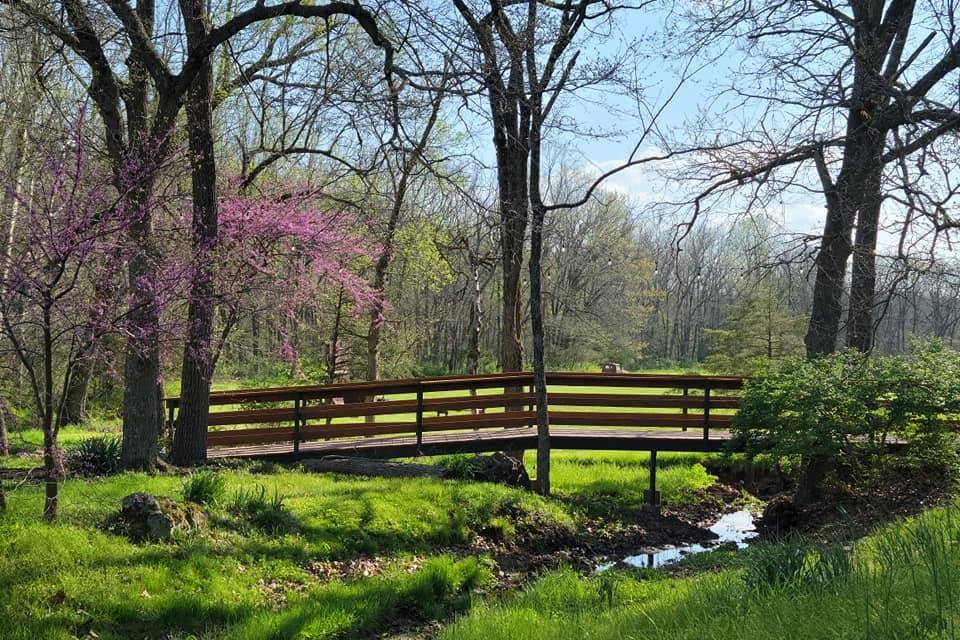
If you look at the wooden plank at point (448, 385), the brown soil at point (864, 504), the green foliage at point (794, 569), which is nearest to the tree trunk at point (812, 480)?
the brown soil at point (864, 504)

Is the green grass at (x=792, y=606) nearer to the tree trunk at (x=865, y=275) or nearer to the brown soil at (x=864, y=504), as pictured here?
the brown soil at (x=864, y=504)

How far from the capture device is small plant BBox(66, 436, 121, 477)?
9.80 metres

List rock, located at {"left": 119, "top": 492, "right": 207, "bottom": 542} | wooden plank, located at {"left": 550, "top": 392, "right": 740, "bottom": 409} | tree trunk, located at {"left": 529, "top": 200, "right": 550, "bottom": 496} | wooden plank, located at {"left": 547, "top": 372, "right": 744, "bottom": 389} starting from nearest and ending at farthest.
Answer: rock, located at {"left": 119, "top": 492, "right": 207, "bottom": 542}
tree trunk, located at {"left": 529, "top": 200, "right": 550, "bottom": 496}
wooden plank, located at {"left": 547, "top": 372, "right": 744, "bottom": 389}
wooden plank, located at {"left": 550, "top": 392, "right": 740, "bottom": 409}

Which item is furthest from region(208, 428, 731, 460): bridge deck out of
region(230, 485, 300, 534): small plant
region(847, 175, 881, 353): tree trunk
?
region(230, 485, 300, 534): small plant

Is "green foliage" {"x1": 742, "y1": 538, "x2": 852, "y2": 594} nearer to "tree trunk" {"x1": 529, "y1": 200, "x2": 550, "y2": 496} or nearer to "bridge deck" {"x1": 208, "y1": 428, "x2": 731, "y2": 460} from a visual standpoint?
"tree trunk" {"x1": 529, "y1": 200, "x2": 550, "y2": 496}

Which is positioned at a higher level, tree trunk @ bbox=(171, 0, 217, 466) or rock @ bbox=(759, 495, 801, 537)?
tree trunk @ bbox=(171, 0, 217, 466)

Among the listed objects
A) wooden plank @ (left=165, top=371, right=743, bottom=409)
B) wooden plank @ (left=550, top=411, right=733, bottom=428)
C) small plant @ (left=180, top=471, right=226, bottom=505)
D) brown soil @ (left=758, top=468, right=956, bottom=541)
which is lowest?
brown soil @ (left=758, top=468, right=956, bottom=541)

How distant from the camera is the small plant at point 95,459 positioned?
9.80 meters

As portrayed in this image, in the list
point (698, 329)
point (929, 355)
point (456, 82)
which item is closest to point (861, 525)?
point (929, 355)

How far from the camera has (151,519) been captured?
7.06 metres

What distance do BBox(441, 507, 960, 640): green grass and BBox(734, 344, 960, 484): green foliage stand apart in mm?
4101

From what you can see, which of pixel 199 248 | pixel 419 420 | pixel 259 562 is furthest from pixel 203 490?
pixel 419 420

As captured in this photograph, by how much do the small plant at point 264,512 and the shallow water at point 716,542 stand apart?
3.75m

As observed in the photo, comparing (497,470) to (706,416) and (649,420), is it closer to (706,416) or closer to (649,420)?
(649,420)
